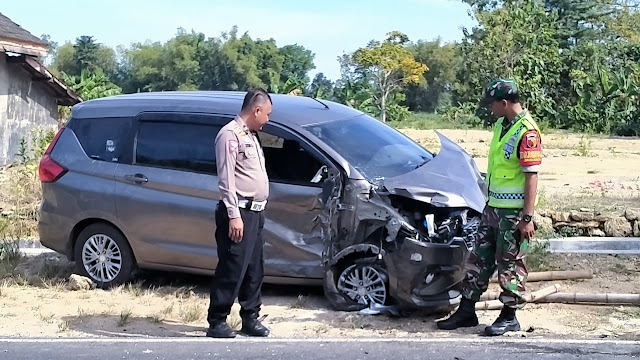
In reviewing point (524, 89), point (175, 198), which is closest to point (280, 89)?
point (524, 89)

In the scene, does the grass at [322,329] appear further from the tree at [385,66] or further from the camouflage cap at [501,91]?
the tree at [385,66]

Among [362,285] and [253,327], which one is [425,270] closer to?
[362,285]

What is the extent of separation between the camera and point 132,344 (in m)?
5.91

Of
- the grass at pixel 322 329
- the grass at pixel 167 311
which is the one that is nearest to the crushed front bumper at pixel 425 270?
the grass at pixel 322 329

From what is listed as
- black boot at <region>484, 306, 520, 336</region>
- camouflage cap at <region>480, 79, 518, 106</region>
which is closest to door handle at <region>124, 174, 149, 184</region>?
camouflage cap at <region>480, 79, 518, 106</region>

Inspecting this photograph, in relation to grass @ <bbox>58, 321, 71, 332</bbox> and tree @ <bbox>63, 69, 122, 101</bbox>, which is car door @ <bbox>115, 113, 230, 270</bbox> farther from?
tree @ <bbox>63, 69, 122, 101</bbox>

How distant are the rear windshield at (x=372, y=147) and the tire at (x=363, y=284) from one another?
73 centimetres

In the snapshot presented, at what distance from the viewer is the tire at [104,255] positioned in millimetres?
7719

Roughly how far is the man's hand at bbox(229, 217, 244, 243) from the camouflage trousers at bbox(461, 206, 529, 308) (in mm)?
1845

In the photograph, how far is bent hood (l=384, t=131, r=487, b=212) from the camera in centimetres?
656

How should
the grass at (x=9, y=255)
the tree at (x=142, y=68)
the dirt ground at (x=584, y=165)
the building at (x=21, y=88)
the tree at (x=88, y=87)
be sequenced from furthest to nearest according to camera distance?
the tree at (x=142, y=68) → the tree at (x=88, y=87) → the building at (x=21, y=88) → the dirt ground at (x=584, y=165) → the grass at (x=9, y=255)

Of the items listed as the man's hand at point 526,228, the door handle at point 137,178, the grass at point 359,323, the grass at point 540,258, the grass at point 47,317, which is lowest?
the grass at point 47,317

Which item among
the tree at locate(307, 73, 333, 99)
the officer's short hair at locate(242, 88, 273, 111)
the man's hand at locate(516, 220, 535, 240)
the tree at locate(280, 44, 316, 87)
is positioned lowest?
the man's hand at locate(516, 220, 535, 240)

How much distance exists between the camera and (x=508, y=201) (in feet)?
19.5
